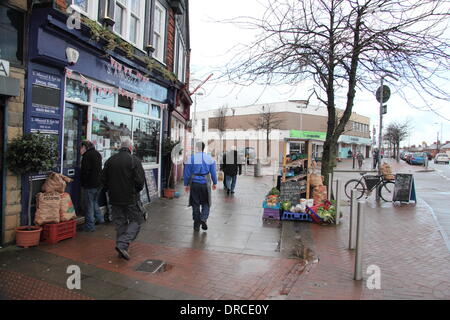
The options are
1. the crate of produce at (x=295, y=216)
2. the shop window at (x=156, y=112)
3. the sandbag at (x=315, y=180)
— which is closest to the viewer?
the crate of produce at (x=295, y=216)

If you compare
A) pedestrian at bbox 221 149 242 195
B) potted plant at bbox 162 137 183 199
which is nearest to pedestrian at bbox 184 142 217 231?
potted plant at bbox 162 137 183 199

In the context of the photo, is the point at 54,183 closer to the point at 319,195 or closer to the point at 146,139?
the point at 146,139

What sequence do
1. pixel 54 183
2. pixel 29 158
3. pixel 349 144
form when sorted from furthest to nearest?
pixel 349 144 → pixel 54 183 → pixel 29 158

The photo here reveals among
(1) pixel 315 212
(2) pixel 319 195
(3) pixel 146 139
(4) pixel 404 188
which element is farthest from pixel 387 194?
(3) pixel 146 139

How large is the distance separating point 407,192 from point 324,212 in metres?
4.91

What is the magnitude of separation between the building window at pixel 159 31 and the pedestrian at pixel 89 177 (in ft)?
16.4

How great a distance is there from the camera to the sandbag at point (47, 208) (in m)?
5.70

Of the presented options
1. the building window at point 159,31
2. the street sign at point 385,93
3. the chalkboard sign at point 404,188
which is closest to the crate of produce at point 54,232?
the building window at point 159,31

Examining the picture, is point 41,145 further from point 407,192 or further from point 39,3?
point 407,192

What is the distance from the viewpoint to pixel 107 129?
7965 mm

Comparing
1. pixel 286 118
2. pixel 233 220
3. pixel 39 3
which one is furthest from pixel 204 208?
pixel 286 118

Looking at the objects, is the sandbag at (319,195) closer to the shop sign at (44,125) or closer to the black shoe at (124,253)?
the black shoe at (124,253)

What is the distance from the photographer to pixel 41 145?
539cm

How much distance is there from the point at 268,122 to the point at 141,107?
37.0m
